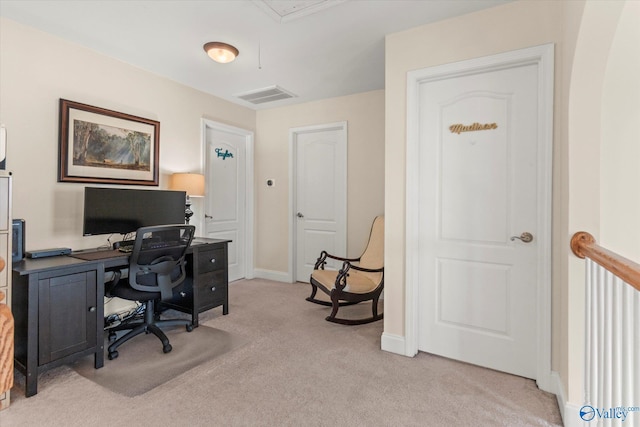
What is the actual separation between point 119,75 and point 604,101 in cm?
379

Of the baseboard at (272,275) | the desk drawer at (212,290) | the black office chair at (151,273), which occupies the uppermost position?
the black office chair at (151,273)

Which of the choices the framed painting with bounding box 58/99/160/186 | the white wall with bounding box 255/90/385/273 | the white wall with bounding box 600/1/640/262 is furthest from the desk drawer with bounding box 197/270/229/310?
the white wall with bounding box 600/1/640/262

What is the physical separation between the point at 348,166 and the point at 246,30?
81.9 inches

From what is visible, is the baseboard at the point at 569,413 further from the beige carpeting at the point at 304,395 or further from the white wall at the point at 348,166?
the white wall at the point at 348,166

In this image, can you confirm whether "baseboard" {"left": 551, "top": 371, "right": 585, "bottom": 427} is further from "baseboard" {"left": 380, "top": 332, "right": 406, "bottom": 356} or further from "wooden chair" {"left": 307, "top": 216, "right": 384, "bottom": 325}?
"wooden chair" {"left": 307, "top": 216, "right": 384, "bottom": 325}

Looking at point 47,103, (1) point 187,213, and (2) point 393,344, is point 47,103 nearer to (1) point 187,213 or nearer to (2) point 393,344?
(1) point 187,213

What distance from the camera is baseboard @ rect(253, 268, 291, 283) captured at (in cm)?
473

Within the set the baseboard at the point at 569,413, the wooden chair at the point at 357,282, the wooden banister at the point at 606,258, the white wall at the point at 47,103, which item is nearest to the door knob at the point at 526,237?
the wooden banister at the point at 606,258

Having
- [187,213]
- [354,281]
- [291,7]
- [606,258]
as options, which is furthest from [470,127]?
[187,213]

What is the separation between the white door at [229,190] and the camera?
4.27 m

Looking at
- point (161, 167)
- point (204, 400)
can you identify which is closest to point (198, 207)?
point (161, 167)

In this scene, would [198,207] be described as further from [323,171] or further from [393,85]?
[393,85]

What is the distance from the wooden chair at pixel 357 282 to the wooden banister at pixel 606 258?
1.71m

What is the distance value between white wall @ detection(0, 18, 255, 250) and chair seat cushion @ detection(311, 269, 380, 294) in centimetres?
215
